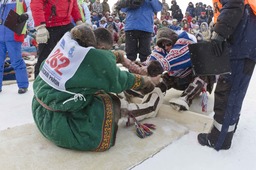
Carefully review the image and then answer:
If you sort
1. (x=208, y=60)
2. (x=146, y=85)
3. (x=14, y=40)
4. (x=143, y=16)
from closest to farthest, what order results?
(x=208, y=60) → (x=146, y=85) → (x=14, y=40) → (x=143, y=16)

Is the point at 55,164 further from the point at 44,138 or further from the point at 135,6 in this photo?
the point at 135,6

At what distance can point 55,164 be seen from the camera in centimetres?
190

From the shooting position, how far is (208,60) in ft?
6.52

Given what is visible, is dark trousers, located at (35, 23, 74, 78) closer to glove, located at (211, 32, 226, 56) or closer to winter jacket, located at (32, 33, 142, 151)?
winter jacket, located at (32, 33, 142, 151)

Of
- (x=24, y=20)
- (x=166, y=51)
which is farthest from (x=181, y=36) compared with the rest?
(x=24, y=20)

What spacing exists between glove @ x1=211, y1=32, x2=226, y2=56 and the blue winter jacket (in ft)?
7.29

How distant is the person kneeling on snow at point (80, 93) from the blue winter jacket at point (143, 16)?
2039 mm

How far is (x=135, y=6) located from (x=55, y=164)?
2666 millimetres

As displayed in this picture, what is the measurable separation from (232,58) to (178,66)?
864 millimetres

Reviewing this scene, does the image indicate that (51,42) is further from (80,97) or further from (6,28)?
(80,97)

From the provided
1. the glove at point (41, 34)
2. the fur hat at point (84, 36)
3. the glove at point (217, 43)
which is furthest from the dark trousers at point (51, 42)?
the glove at point (217, 43)

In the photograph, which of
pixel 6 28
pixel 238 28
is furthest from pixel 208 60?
pixel 6 28

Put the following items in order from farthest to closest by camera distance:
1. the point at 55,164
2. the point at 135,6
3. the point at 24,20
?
the point at 135,6 < the point at 24,20 < the point at 55,164

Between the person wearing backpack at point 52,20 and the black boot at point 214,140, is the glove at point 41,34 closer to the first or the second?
the person wearing backpack at point 52,20
